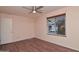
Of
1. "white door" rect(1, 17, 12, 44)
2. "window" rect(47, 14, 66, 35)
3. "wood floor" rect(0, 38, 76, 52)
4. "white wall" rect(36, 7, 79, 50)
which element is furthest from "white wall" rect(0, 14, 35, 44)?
"white wall" rect(36, 7, 79, 50)

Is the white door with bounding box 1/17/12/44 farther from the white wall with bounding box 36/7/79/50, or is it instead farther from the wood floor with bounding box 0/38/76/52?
the white wall with bounding box 36/7/79/50

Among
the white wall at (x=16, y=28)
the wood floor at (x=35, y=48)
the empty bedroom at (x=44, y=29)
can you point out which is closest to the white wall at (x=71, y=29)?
the empty bedroom at (x=44, y=29)

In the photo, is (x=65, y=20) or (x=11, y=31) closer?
(x=65, y=20)

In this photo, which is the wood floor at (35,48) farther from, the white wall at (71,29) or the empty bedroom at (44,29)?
the white wall at (71,29)

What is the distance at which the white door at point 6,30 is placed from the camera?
220 inches

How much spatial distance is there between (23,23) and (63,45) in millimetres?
Result: 4023

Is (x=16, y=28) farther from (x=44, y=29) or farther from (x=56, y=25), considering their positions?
(x=56, y=25)

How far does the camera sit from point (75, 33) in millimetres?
4043

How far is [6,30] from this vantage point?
229 inches

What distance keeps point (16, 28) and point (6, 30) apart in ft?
3.32

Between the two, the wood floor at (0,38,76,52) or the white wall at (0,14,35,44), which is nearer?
the wood floor at (0,38,76,52)

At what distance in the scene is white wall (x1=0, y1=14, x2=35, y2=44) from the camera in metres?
5.69
